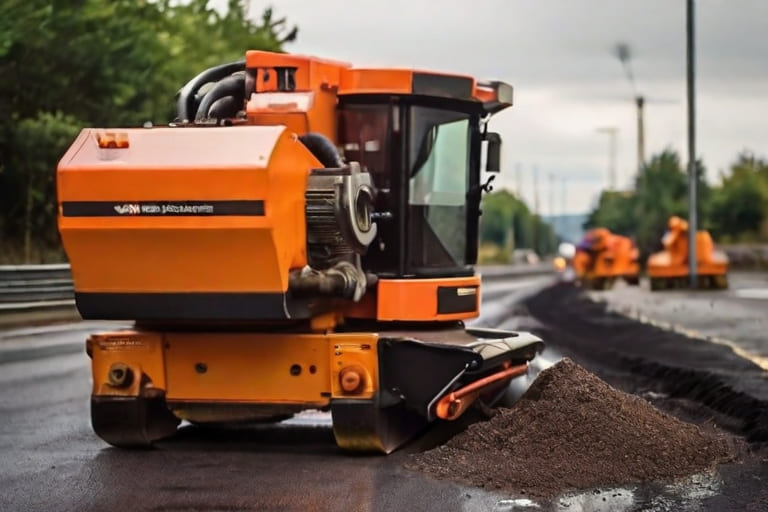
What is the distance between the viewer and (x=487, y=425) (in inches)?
344

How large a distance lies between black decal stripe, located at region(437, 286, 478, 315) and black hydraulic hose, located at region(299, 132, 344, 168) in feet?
4.63

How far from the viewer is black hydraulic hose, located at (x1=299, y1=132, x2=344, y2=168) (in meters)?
8.77

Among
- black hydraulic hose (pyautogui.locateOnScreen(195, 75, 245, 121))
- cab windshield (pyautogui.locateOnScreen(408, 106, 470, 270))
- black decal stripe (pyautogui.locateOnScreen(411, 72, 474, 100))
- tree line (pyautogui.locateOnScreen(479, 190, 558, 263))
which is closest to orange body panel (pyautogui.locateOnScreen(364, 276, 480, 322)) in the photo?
cab windshield (pyautogui.locateOnScreen(408, 106, 470, 270))

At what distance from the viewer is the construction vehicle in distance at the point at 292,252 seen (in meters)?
8.02

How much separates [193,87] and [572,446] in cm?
399

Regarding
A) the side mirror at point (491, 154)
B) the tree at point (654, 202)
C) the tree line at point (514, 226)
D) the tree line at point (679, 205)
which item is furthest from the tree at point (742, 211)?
the tree line at point (514, 226)

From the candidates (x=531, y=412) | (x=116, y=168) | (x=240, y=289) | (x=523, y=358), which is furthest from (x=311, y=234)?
(x=523, y=358)

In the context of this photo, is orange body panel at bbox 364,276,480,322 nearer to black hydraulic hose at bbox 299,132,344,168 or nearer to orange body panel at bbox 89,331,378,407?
orange body panel at bbox 89,331,378,407

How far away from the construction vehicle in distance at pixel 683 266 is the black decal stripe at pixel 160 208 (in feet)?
98.3

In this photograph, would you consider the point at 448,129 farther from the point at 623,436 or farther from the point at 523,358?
the point at 623,436

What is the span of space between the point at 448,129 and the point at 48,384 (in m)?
5.69

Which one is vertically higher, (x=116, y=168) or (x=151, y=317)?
(x=116, y=168)

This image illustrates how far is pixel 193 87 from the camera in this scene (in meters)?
9.94

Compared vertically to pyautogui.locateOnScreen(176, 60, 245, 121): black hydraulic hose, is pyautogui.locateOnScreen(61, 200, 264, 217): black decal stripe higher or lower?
lower
